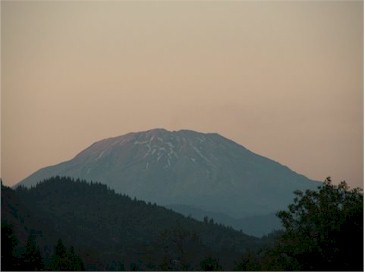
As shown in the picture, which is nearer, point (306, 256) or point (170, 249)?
point (306, 256)

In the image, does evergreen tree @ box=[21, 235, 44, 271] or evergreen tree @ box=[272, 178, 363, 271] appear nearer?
evergreen tree @ box=[272, 178, 363, 271]

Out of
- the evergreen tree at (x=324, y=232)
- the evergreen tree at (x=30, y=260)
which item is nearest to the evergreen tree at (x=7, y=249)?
the evergreen tree at (x=30, y=260)

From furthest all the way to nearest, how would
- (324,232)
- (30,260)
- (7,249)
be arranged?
(30,260) → (7,249) → (324,232)

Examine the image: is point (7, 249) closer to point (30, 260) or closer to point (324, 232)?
point (30, 260)

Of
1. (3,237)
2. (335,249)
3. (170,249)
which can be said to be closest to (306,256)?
(335,249)

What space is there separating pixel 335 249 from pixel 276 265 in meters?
5.91

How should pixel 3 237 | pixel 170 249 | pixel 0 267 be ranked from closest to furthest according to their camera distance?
pixel 0 267, pixel 3 237, pixel 170 249

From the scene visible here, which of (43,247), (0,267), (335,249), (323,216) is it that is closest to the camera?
(335,249)

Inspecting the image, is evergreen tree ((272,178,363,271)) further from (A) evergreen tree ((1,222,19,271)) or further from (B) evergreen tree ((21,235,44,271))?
(B) evergreen tree ((21,235,44,271))

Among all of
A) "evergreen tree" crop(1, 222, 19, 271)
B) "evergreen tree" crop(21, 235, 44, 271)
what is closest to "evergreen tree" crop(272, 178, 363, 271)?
"evergreen tree" crop(1, 222, 19, 271)

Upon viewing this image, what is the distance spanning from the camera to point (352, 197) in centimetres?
5825

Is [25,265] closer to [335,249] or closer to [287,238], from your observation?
[287,238]

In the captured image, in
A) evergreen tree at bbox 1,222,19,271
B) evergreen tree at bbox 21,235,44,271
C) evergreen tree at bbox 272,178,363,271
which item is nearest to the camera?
evergreen tree at bbox 272,178,363,271

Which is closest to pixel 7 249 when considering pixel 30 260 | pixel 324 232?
pixel 30 260
